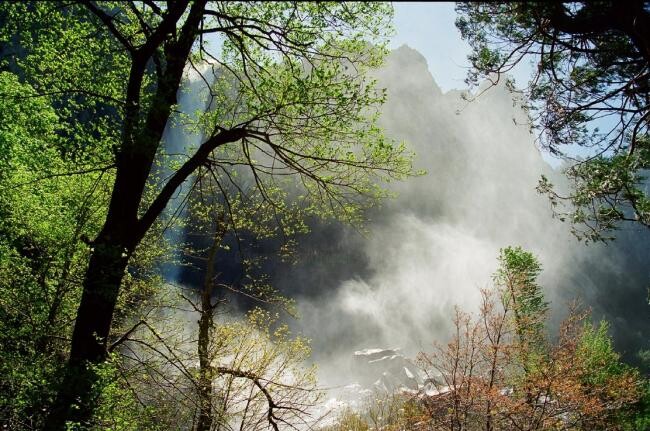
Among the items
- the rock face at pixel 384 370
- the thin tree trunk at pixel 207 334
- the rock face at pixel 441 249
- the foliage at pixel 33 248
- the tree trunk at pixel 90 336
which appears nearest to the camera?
the tree trunk at pixel 90 336

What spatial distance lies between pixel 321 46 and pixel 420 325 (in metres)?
60.7

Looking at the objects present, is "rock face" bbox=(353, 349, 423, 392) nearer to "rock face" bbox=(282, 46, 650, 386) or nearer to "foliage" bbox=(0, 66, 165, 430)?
"rock face" bbox=(282, 46, 650, 386)

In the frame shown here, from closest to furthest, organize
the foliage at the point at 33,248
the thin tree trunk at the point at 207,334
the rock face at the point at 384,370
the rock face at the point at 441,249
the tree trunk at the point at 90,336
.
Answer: the tree trunk at the point at 90,336 → the foliage at the point at 33,248 → the thin tree trunk at the point at 207,334 → the rock face at the point at 384,370 → the rock face at the point at 441,249

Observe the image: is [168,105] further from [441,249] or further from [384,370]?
[441,249]

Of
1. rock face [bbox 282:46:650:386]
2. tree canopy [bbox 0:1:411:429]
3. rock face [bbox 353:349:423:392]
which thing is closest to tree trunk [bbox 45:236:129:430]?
tree canopy [bbox 0:1:411:429]

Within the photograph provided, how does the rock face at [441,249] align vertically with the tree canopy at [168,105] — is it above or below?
above

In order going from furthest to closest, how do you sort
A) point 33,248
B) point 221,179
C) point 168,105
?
point 33,248, point 221,179, point 168,105

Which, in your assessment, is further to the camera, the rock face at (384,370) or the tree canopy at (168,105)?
the rock face at (384,370)

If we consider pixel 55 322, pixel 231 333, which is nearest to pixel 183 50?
pixel 55 322

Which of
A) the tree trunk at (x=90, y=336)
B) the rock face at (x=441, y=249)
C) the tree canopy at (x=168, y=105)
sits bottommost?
the tree trunk at (x=90, y=336)

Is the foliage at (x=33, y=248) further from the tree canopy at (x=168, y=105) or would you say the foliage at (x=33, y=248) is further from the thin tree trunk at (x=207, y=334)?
the thin tree trunk at (x=207, y=334)

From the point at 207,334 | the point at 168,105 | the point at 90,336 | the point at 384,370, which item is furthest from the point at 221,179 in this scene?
the point at 384,370

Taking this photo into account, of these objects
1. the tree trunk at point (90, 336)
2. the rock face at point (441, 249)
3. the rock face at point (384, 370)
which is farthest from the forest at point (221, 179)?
the rock face at point (441, 249)

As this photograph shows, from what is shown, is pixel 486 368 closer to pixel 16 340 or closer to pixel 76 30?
pixel 16 340
